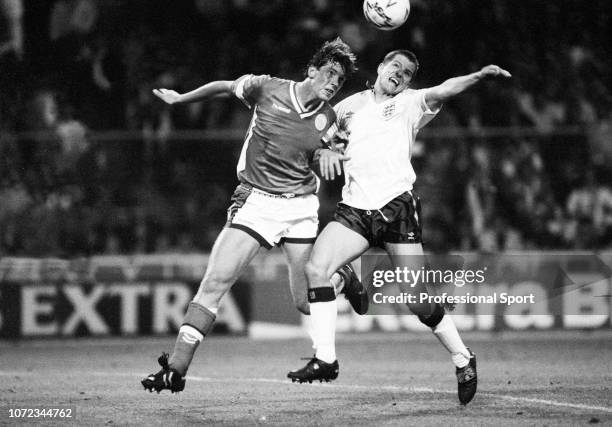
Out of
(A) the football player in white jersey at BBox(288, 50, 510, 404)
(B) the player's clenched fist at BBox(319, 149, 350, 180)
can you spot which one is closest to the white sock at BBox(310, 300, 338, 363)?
(A) the football player in white jersey at BBox(288, 50, 510, 404)

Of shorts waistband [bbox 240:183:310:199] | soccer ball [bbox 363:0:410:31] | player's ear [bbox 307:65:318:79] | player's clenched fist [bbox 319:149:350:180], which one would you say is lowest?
shorts waistband [bbox 240:183:310:199]

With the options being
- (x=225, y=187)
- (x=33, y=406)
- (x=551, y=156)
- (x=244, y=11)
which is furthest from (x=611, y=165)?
(x=33, y=406)

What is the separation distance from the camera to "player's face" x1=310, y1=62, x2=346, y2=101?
6.73m

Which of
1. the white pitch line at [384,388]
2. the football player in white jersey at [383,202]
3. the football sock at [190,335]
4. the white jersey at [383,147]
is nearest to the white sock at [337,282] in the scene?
the football player in white jersey at [383,202]

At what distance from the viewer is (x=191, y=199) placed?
12.9 meters

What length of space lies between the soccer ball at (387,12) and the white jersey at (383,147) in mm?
682

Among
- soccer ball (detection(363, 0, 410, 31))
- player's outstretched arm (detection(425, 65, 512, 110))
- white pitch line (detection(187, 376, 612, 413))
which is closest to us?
player's outstretched arm (detection(425, 65, 512, 110))

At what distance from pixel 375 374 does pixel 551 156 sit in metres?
5.22

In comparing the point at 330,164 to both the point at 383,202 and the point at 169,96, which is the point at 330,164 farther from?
the point at 169,96

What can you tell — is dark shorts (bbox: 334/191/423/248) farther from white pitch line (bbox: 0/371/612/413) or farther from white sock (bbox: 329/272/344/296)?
white pitch line (bbox: 0/371/612/413)

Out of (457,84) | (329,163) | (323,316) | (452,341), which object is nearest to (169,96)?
(329,163)

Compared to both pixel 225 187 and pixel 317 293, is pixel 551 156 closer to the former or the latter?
pixel 225 187

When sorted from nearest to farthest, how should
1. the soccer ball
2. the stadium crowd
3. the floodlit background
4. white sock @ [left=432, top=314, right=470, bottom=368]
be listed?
1. white sock @ [left=432, top=314, right=470, bottom=368]
2. the soccer ball
3. the floodlit background
4. the stadium crowd

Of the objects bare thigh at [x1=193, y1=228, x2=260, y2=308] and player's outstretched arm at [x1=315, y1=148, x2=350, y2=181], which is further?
player's outstretched arm at [x1=315, y1=148, x2=350, y2=181]
